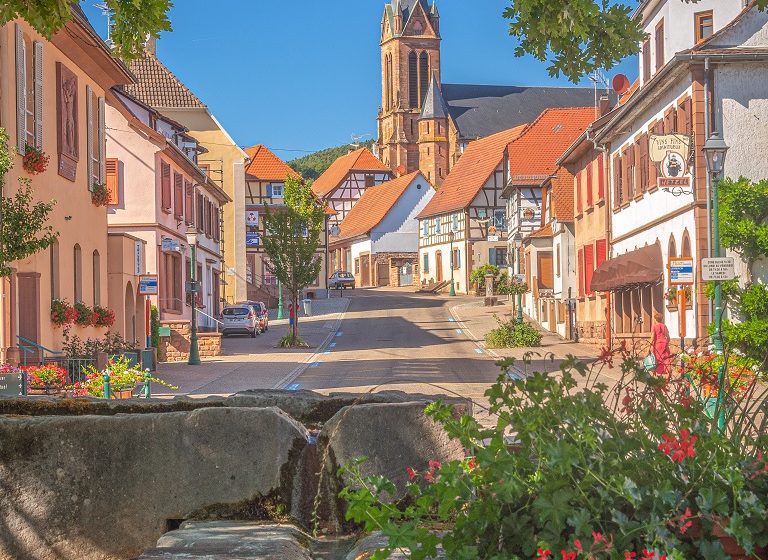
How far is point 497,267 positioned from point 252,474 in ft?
237

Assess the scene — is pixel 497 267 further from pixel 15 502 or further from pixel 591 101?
pixel 15 502

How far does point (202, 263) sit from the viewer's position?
52.0 metres

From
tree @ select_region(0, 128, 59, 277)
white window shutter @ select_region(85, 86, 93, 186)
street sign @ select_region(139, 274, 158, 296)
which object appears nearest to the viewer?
tree @ select_region(0, 128, 59, 277)

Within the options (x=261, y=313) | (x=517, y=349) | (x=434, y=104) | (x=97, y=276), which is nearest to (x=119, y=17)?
(x=97, y=276)

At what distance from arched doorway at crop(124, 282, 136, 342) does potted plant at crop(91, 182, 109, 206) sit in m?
2.80

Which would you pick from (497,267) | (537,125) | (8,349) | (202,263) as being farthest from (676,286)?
(497,267)

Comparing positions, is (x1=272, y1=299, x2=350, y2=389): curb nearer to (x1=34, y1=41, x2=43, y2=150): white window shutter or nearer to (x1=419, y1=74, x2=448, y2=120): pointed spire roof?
(x1=34, y1=41, x2=43, y2=150): white window shutter

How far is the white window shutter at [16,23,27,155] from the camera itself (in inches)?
783

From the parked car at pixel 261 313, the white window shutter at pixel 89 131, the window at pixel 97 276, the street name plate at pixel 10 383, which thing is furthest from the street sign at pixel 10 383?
the parked car at pixel 261 313

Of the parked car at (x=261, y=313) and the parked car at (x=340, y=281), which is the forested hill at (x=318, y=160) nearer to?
the parked car at (x=340, y=281)

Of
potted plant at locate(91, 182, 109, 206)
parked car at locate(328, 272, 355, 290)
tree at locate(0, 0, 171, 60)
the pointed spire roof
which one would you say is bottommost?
parked car at locate(328, 272, 355, 290)

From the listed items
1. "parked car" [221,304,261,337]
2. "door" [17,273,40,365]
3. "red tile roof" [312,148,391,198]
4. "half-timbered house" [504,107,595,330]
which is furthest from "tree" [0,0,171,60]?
"red tile roof" [312,148,391,198]

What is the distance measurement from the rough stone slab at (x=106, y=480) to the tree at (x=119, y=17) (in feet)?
8.14

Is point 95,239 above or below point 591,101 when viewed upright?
below
